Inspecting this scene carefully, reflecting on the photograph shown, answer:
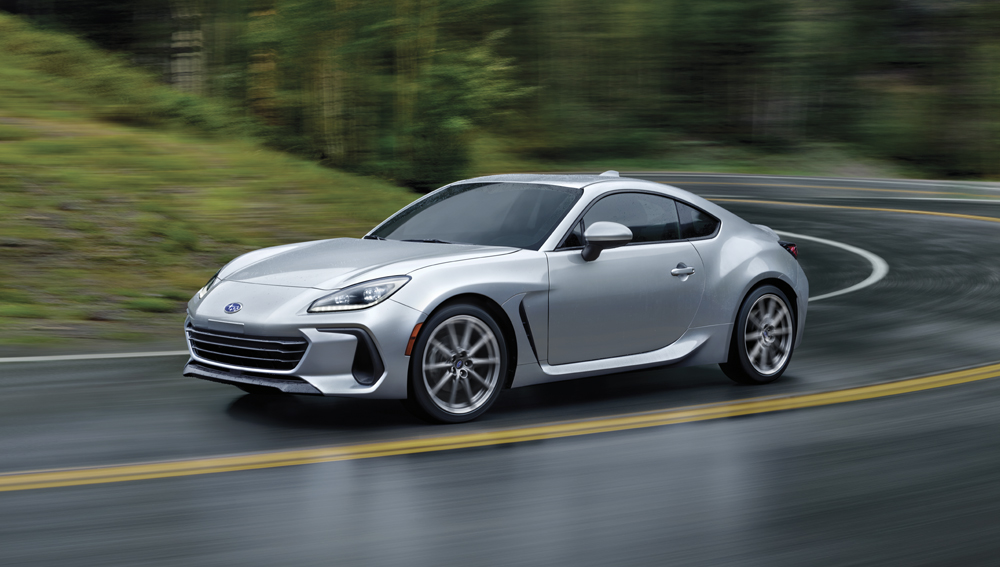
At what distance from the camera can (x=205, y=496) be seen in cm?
476

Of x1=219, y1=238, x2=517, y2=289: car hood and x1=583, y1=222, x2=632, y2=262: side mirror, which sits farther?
x1=583, y1=222, x2=632, y2=262: side mirror

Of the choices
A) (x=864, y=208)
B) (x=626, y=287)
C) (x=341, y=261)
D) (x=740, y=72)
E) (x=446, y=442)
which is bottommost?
(x=864, y=208)

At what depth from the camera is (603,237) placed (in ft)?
20.8

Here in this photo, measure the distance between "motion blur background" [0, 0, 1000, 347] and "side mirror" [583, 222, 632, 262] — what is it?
4795 mm

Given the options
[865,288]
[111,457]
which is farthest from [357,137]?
→ [111,457]

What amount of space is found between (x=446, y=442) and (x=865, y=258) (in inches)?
467

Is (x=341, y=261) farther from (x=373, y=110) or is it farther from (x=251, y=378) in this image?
(x=373, y=110)

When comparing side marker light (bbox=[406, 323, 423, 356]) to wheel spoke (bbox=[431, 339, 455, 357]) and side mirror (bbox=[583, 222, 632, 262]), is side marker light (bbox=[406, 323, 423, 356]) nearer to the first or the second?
wheel spoke (bbox=[431, 339, 455, 357])

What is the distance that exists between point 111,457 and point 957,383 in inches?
212

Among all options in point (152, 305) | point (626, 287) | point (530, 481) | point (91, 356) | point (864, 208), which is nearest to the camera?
point (530, 481)

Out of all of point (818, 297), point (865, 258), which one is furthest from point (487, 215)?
point (865, 258)

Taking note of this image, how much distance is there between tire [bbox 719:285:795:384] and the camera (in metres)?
7.28

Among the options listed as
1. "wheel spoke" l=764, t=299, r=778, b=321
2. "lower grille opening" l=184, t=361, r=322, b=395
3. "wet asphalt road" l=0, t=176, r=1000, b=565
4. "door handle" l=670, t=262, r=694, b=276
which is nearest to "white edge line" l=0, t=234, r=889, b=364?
"wet asphalt road" l=0, t=176, r=1000, b=565

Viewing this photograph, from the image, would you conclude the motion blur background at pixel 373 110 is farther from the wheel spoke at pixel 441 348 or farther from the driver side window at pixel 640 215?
the driver side window at pixel 640 215
